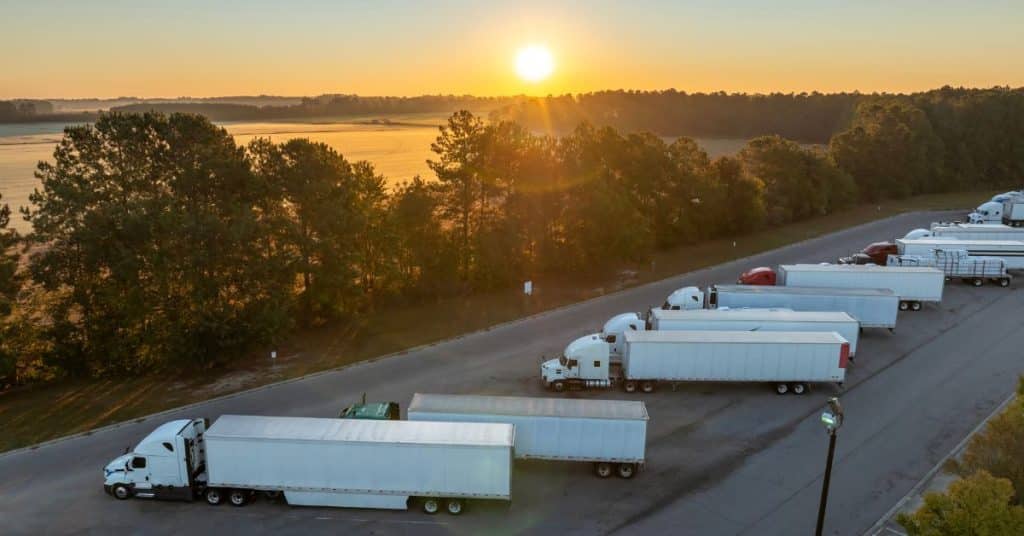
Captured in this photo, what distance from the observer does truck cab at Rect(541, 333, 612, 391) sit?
95.6 feet

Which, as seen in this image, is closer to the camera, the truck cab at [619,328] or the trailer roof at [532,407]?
the trailer roof at [532,407]

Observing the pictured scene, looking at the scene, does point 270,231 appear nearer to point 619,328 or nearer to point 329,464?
point 329,464

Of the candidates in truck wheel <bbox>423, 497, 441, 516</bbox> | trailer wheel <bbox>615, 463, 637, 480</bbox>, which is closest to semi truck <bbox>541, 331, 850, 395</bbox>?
trailer wheel <bbox>615, 463, 637, 480</bbox>

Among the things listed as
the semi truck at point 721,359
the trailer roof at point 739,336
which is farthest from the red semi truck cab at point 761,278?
the semi truck at point 721,359

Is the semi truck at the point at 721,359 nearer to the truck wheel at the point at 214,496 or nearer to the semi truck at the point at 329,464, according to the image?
the semi truck at the point at 329,464

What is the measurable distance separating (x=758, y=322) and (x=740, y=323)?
88cm

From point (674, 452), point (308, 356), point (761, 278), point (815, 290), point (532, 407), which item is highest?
point (815, 290)

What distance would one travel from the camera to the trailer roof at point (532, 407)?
22.0 m

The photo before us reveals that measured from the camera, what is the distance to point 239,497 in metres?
20.7

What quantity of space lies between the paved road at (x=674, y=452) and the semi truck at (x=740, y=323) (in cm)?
260

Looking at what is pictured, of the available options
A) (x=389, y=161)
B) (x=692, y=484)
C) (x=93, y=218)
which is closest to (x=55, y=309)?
(x=93, y=218)

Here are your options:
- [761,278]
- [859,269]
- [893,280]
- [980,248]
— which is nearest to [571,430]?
[761,278]

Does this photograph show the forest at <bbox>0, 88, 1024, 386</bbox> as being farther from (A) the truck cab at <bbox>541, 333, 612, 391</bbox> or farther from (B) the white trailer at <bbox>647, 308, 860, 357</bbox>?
(B) the white trailer at <bbox>647, 308, 860, 357</bbox>

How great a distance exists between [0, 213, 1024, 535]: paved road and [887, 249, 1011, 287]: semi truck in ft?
31.1
